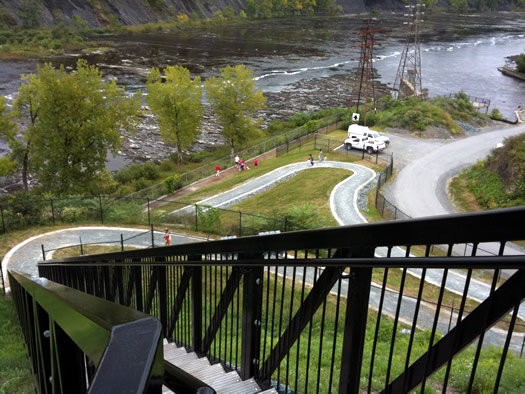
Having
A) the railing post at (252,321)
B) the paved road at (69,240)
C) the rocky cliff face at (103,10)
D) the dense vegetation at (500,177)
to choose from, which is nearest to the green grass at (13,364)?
the railing post at (252,321)

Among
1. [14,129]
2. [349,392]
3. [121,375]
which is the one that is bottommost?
[14,129]

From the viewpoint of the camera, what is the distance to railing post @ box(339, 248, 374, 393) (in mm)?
2828

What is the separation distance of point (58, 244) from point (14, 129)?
2546cm

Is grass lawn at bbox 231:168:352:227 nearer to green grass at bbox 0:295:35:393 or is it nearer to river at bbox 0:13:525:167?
green grass at bbox 0:295:35:393

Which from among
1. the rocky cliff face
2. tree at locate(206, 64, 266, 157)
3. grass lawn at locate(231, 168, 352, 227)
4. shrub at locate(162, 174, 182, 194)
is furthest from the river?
grass lawn at locate(231, 168, 352, 227)

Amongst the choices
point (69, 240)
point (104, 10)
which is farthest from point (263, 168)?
point (104, 10)

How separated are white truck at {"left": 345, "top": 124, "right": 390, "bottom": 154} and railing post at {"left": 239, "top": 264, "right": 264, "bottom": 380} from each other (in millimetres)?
34724

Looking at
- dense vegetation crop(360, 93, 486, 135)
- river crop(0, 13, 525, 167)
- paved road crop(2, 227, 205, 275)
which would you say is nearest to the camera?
paved road crop(2, 227, 205, 275)

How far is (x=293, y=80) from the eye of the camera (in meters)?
73.8

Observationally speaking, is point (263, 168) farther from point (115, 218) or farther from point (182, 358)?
point (182, 358)

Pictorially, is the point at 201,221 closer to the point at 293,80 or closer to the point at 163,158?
the point at 163,158

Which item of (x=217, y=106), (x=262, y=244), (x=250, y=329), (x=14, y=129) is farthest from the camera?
(x=217, y=106)

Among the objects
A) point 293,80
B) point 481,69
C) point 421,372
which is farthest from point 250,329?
point 481,69

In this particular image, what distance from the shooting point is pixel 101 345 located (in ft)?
4.49
